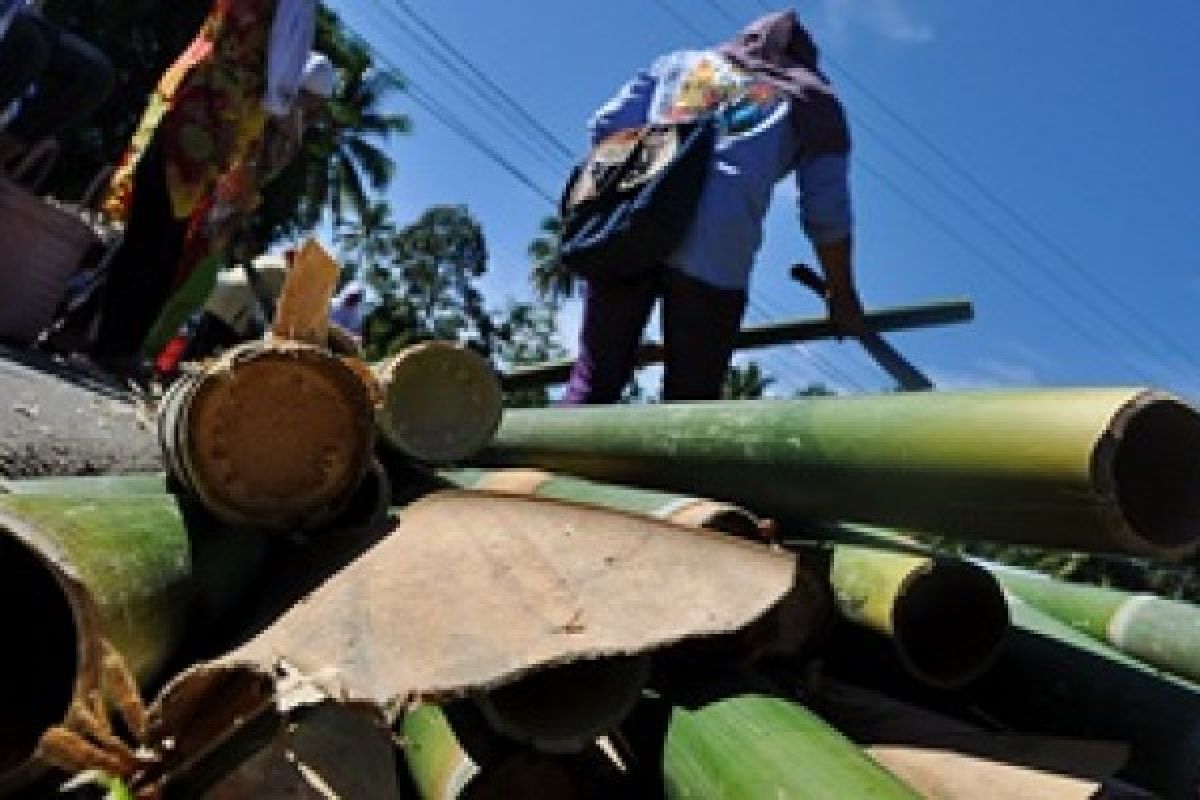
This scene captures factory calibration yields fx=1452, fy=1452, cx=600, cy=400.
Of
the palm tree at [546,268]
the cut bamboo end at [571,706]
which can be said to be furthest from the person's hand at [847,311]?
the palm tree at [546,268]

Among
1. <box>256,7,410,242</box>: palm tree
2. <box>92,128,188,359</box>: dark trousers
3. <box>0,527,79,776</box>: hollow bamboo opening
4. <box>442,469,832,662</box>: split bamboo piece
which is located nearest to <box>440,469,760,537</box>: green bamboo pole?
<box>442,469,832,662</box>: split bamboo piece

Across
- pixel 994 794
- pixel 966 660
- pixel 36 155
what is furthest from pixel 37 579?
pixel 36 155

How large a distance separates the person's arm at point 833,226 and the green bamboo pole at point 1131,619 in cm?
108

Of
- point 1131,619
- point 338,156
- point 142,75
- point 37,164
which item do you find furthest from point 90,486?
point 338,156

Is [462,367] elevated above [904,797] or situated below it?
above

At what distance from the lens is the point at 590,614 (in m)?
1.22

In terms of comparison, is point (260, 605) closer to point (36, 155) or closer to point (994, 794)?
point (994, 794)

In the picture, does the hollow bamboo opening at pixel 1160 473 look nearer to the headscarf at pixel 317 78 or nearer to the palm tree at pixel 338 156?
the headscarf at pixel 317 78

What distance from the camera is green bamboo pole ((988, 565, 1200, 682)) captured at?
1.90 metres

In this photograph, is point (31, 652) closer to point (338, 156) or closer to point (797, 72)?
point (797, 72)

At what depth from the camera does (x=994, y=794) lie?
4.39 ft

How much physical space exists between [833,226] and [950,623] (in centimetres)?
159

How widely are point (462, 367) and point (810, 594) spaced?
62 centimetres

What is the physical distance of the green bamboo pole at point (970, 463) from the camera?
131 cm
